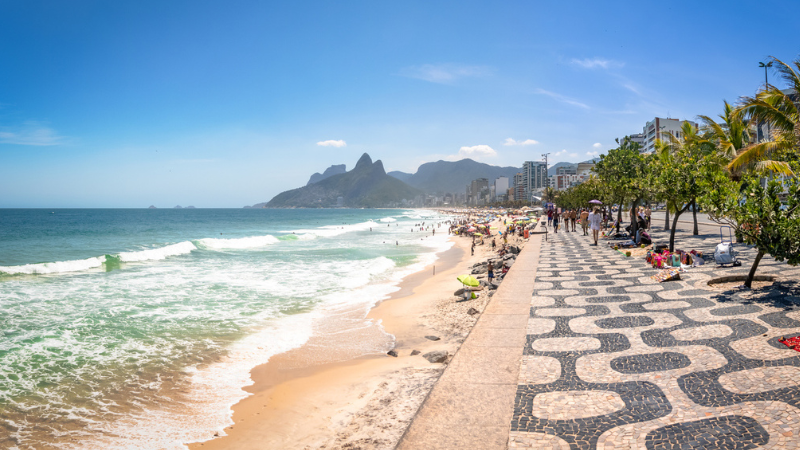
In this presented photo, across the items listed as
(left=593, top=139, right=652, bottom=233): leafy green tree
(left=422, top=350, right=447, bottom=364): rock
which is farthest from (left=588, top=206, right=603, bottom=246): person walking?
(left=422, top=350, right=447, bottom=364): rock

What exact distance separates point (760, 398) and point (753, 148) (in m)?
13.7

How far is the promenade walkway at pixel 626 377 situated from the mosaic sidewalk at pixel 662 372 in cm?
1

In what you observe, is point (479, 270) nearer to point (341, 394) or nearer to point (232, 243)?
point (341, 394)

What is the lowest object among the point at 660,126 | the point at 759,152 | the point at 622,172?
the point at 759,152

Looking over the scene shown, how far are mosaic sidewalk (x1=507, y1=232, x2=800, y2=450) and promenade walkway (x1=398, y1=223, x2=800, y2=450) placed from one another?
0.01m

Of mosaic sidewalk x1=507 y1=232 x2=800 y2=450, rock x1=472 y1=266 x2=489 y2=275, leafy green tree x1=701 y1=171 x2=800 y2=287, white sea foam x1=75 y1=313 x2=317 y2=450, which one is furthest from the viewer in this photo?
rock x1=472 y1=266 x2=489 y2=275

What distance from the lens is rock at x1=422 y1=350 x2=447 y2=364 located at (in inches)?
284

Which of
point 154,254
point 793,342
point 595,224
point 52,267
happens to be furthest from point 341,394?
point 154,254

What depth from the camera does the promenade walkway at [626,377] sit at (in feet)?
11.1

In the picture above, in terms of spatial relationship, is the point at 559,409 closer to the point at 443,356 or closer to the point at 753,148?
the point at 443,356

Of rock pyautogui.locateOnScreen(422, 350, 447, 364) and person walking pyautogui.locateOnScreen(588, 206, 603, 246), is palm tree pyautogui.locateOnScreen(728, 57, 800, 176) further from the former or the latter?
rock pyautogui.locateOnScreen(422, 350, 447, 364)

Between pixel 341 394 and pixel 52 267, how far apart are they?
866 inches

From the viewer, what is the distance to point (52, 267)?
67.4ft

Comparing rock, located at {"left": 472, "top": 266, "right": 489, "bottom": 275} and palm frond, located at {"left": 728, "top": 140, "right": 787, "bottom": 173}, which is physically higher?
palm frond, located at {"left": 728, "top": 140, "right": 787, "bottom": 173}
